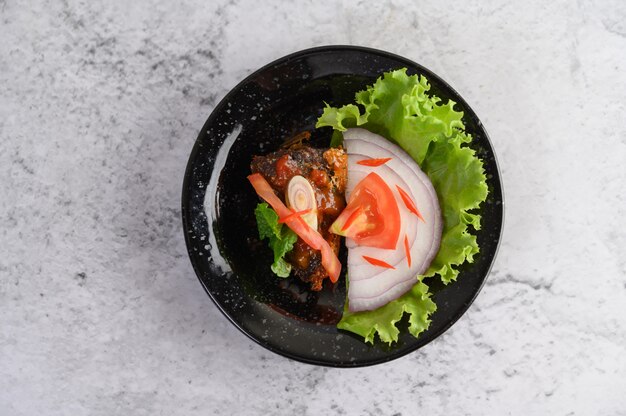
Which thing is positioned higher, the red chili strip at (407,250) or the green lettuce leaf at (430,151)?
the green lettuce leaf at (430,151)

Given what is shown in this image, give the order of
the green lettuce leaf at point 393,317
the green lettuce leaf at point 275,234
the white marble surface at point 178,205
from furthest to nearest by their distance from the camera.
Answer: the white marble surface at point 178,205 < the green lettuce leaf at point 275,234 < the green lettuce leaf at point 393,317

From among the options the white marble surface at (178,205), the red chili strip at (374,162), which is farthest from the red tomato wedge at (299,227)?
the white marble surface at (178,205)

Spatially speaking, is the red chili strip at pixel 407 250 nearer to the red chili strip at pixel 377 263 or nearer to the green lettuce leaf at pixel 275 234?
the red chili strip at pixel 377 263

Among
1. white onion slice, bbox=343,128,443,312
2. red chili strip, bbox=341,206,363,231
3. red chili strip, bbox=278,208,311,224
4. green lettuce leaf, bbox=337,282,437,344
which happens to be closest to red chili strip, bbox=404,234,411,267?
white onion slice, bbox=343,128,443,312

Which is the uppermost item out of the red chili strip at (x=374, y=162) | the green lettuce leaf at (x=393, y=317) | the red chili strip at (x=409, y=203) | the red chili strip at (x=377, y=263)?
the red chili strip at (x=374, y=162)

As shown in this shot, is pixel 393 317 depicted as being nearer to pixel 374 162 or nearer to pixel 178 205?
pixel 374 162

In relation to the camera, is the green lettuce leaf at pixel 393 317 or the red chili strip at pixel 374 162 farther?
the red chili strip at pixel 374 162

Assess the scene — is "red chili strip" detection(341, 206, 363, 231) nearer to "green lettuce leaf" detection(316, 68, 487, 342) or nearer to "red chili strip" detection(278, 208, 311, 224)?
"red chili strip" detection(278, 208, 311, 224)

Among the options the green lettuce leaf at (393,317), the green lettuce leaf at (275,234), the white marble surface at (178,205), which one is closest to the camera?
the green lettuce leaf at (393,317)

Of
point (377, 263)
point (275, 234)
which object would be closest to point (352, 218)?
point (377, 263)
